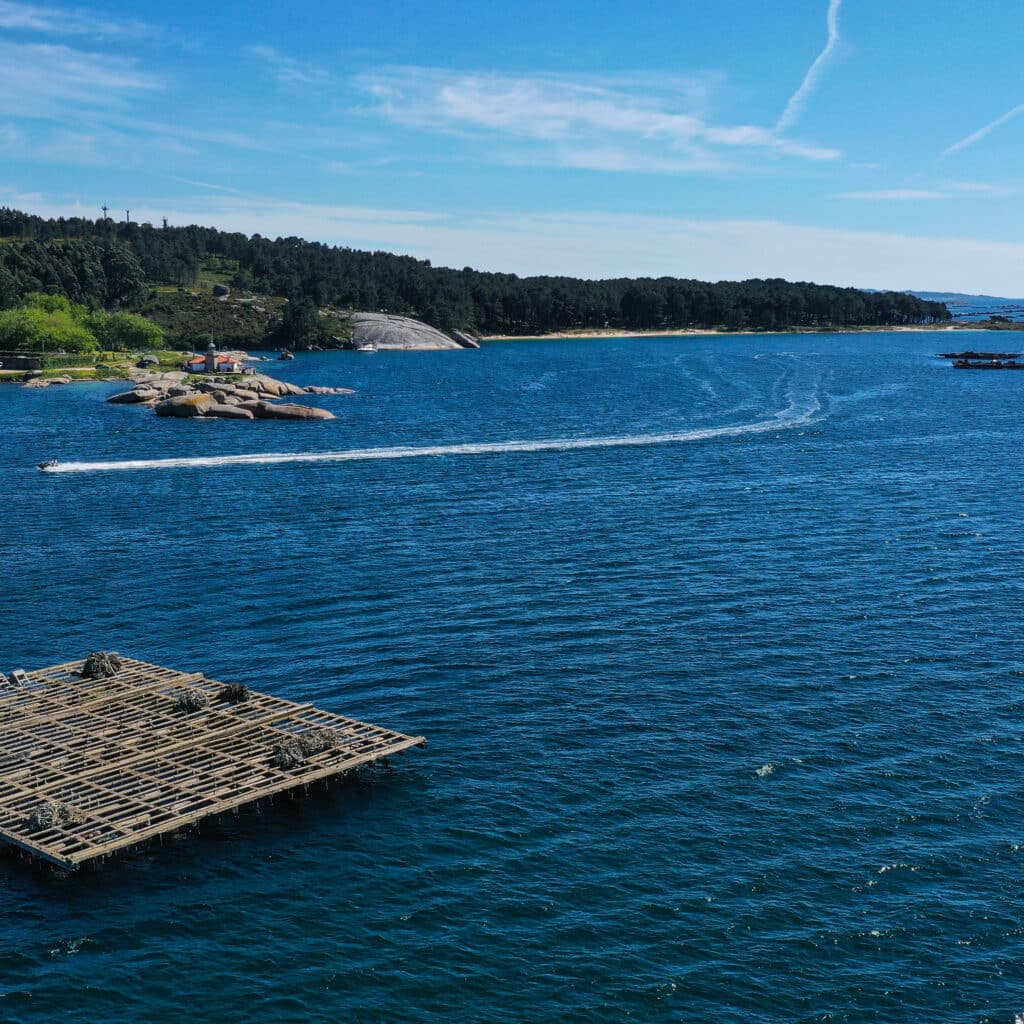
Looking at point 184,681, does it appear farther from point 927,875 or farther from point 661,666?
point 927,875

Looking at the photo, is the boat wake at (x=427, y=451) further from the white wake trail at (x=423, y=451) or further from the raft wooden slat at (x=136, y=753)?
the raft wooden slat at (x=136, y=753)

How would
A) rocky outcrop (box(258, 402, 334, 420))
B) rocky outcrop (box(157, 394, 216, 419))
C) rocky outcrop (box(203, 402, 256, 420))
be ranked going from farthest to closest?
rocky outcrop (box(203, 402, 256, 420)) < rocky outcrop (box(157, 394, 216, 419)) < rocky outcrop (box(258, 402, 334, 420))

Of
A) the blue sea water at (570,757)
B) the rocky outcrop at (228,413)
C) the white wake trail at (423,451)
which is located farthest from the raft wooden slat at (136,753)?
the rocky outcrop at (228,413)

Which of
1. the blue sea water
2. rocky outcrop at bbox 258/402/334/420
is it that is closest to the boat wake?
the blue sea water

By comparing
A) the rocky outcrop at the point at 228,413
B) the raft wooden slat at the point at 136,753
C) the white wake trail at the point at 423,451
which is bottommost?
the raft wooden slat at the point at 136,753

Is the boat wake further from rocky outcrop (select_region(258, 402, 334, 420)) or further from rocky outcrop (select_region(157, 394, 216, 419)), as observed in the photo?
rocky outcrop (select_region(157, 394, 216, 419))

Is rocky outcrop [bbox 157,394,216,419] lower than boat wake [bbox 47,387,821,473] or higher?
higher
